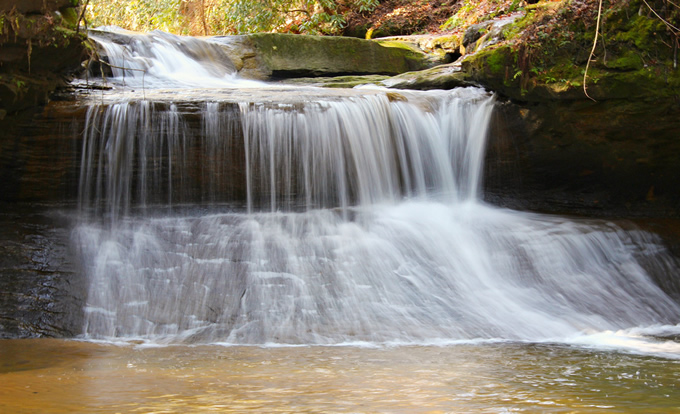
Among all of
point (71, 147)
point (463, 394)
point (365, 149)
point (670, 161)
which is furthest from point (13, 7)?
point (670, 161)

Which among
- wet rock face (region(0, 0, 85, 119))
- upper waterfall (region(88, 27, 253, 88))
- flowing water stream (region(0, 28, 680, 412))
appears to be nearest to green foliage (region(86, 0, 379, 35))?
upper waterfall (region(88, 27, 253, 88))

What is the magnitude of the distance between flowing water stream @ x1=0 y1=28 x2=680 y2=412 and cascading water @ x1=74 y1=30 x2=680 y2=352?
2 centimetres

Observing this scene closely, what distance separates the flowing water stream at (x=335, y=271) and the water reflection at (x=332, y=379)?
0.07ft

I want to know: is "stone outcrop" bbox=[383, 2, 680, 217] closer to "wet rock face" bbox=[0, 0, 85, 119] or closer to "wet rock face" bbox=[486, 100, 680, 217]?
"wet rock face" bbox=[486, 100, 680, 217]

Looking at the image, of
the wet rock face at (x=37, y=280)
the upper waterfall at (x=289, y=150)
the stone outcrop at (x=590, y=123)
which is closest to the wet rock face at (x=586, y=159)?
the stone outcrop at (x=590, y=123)

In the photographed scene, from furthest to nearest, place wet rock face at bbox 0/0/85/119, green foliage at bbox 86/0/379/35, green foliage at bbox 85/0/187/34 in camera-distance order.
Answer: green foliage at bbox 85/0/187/34 < green foliage at bbox 86/0/379/35 < wet rock face at bbox 0/0/85/119

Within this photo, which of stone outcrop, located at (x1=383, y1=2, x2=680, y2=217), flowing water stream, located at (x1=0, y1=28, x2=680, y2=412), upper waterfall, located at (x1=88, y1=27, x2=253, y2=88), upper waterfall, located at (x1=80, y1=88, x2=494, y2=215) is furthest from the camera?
upper waterfall, located at (x1=88, y1=27, x2=253, y2=88)

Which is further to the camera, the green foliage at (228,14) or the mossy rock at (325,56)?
the green foliage at (228,14)

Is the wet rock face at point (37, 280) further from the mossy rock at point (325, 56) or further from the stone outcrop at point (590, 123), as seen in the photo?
the mossy rock at point (325, 56)

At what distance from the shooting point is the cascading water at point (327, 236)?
496 centimetres

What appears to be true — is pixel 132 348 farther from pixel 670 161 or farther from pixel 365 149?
pixel 670 161

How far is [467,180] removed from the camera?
24.8 ft

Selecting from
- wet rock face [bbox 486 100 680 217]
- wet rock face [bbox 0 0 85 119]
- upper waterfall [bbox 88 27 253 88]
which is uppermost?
upper waterfall [bbox 88 27 253 88]

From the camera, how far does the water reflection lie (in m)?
2.41
